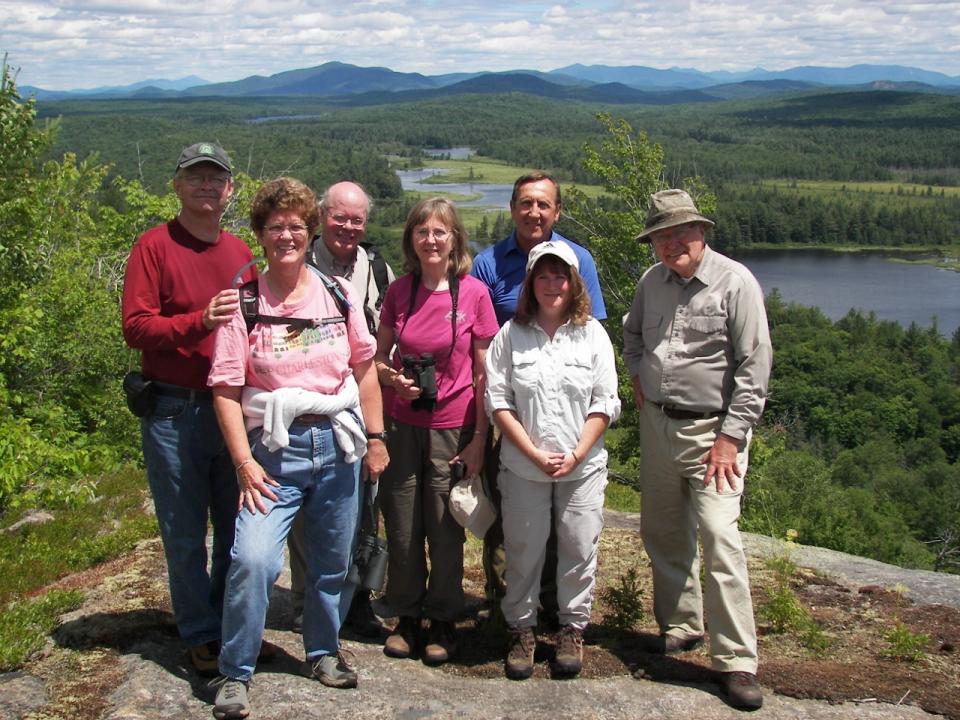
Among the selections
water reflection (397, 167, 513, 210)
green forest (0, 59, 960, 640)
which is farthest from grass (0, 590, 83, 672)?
water reflection (397, 167, 513, 210)

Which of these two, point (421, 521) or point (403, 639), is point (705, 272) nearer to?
point (421, 521)

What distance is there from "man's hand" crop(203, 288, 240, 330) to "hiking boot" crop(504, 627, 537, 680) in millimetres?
1999

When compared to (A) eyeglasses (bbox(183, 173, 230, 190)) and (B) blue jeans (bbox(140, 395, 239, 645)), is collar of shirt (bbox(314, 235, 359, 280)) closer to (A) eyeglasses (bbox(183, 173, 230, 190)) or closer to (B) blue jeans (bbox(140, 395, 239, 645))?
(A) eyeglasses (bbox(183, 173, 230, 190))

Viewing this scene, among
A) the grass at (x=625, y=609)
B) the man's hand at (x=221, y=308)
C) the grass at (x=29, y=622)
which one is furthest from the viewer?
the grass at (x=625, y=609)

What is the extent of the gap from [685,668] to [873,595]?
1.70 meters

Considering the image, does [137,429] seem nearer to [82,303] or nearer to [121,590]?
[82,303]

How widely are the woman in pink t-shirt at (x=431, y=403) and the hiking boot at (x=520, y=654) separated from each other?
320 millimetres

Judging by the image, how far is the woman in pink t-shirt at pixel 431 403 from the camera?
3969 mm

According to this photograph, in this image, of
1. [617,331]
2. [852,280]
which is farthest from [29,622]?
[852,280]

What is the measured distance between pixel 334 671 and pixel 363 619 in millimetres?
735

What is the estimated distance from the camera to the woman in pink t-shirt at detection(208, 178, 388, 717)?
3344 millimetres

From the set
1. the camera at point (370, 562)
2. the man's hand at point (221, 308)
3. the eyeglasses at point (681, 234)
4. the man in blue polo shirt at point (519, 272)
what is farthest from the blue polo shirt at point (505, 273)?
the man's hand at point (221, 308)

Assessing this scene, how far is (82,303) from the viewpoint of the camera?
1255 centimetres

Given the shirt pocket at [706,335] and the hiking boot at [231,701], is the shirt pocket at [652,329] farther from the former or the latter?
the hiking boot at [231,701]
